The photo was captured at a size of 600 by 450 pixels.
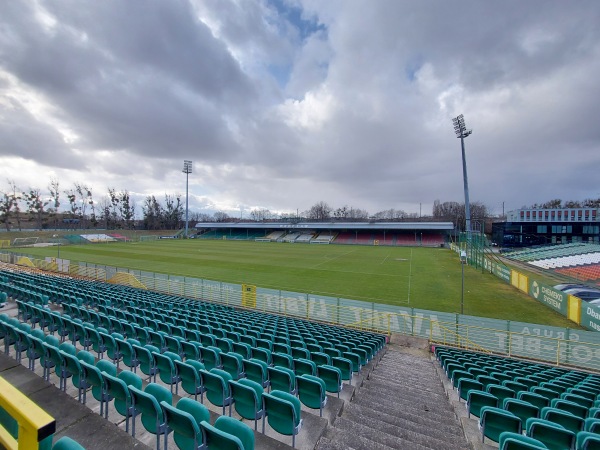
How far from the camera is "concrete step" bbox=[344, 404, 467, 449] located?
4958 mm

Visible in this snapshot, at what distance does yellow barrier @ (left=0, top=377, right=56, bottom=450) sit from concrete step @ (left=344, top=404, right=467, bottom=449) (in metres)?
4.97

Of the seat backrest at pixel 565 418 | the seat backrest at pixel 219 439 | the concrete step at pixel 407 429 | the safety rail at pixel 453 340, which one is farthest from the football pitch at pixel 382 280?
the seat backrest at pixel 219 439

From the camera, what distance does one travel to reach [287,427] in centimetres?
419

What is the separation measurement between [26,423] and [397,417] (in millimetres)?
6035

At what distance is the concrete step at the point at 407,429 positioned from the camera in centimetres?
496

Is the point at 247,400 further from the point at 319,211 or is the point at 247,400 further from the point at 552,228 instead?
the point at 319,211

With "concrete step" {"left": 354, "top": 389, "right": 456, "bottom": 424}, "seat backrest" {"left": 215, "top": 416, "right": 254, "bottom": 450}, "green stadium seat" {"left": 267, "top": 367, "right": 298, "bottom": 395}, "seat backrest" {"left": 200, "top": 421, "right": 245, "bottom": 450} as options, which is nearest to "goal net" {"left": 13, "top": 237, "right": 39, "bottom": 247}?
"green stadium seat" {"left": 267, "top": 367, "right": 298, "bottom": 395}

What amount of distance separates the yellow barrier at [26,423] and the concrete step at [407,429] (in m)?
4.97

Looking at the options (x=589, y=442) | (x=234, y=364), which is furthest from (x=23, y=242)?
(x=589, y=442)

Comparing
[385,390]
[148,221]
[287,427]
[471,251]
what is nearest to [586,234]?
[471,251]

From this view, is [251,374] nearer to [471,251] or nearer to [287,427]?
[287,427]

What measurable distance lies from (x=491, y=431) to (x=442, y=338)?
1040 centimetres

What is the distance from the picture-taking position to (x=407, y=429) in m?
5.35

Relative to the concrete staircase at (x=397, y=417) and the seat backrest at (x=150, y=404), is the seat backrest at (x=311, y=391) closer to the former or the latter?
the concrete staircase at (x=397, y=417)
